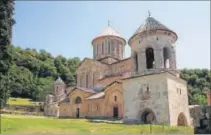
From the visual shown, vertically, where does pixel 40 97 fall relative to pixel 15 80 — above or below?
below

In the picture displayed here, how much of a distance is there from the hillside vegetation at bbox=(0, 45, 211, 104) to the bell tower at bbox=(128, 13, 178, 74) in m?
32.3

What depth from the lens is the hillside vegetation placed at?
62.4 m

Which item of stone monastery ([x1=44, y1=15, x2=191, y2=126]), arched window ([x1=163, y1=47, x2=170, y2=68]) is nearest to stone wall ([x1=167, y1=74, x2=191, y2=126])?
stone monastery ([x1=44, y1=15, x2=191, y2=126])

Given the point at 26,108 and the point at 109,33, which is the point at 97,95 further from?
the point at 26,108

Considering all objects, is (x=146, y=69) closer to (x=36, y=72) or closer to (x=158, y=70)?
(x=158, y=70)

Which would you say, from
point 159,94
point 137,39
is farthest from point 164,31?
point 159,94

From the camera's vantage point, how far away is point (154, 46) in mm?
22234

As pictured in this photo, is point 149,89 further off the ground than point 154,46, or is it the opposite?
point 154,46

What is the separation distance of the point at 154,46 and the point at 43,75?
5642 cm

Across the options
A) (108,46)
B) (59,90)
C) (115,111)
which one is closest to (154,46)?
(115,111)

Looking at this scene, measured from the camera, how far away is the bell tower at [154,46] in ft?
72.4

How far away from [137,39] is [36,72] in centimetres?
5422

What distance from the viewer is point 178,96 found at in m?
21.4

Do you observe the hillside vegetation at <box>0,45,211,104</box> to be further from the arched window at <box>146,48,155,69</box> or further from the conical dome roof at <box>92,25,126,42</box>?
the arched window at <box>146,48,155,69</box>
